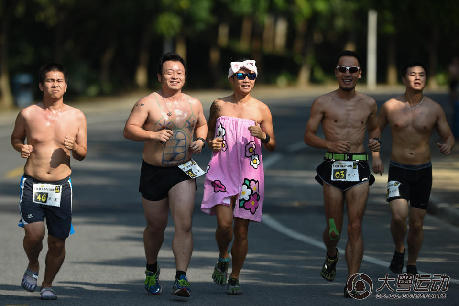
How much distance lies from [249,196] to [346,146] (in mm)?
920

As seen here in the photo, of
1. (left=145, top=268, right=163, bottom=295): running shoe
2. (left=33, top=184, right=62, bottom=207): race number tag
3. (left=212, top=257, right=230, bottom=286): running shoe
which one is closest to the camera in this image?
(left=33, top=184, right=62, bottom=207): race number tag

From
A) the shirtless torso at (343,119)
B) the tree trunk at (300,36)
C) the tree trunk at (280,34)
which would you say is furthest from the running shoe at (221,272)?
the tree trunk at (280,34)

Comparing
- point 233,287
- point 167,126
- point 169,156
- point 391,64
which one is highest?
point 391,64

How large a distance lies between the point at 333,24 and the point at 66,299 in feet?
179

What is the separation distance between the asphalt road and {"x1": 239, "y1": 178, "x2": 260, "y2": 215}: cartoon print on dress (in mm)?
740

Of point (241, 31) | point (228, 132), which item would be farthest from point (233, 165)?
point (241, 31)

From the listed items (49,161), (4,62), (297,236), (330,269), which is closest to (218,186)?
(330,269)

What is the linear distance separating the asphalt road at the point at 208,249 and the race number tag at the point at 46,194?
804 mm

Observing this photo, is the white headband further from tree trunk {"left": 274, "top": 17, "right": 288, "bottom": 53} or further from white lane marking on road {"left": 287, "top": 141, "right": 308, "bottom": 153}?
tree trunk {"left": 274, "top": 17, "right": 288, "bottom": 53}

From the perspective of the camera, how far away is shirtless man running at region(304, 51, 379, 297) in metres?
9.12

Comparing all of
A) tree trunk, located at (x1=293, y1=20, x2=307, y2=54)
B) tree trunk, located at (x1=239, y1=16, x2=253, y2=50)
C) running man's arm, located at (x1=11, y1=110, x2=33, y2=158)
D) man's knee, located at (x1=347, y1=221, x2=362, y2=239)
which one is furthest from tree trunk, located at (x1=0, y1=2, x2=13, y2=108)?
tree trunk, located at (x1=239, y1=16, x2=253, y2=50)

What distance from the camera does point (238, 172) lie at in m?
9.12

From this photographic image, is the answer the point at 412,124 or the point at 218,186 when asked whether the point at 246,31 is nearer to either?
the point at 412,124

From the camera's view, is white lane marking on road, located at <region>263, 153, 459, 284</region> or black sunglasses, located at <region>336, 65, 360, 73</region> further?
white lane marking on road, located at <region>263, 153, 459, 284</region>
